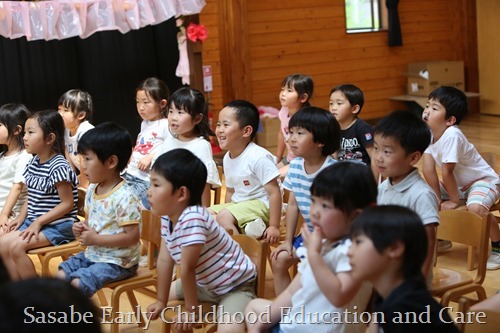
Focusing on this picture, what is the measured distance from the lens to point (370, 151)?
4.14m

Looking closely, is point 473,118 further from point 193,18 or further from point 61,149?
point 61,149

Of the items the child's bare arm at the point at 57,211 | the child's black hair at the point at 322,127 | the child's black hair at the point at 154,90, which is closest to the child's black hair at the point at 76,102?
the child's black hair at the point at 154,90

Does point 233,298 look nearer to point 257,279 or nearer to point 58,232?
point 257,279

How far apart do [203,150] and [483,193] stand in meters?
1.50

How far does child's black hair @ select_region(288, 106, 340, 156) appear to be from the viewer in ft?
10.6

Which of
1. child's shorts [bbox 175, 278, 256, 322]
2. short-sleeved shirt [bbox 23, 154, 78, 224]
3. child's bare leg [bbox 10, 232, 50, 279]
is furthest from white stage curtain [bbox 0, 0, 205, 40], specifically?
child's shorts [bbox 175, 278, 256, 322]

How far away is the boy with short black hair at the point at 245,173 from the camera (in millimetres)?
3646

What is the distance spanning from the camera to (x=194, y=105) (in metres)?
4.12

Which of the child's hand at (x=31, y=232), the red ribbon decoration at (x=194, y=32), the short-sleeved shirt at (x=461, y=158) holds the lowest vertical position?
A: the child's hand at (x=31, y=232)

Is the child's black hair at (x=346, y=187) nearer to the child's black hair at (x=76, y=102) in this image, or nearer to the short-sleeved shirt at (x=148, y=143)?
the short-sleeved shirt at (x=148, y=143)

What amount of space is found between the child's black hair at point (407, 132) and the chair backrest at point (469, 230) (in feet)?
1.17

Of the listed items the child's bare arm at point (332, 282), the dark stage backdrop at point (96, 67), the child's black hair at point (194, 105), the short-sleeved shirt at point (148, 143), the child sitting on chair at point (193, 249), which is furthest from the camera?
the dark stage backdrop at point (96, 67)

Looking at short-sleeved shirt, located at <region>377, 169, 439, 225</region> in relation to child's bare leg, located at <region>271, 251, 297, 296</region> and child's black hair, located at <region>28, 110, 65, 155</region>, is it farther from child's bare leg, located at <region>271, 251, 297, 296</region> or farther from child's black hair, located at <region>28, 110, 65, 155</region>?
child's black hair, located at <region>28, 110, 65, 155</region>

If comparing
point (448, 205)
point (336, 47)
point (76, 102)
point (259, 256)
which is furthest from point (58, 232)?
point (336, 47)
